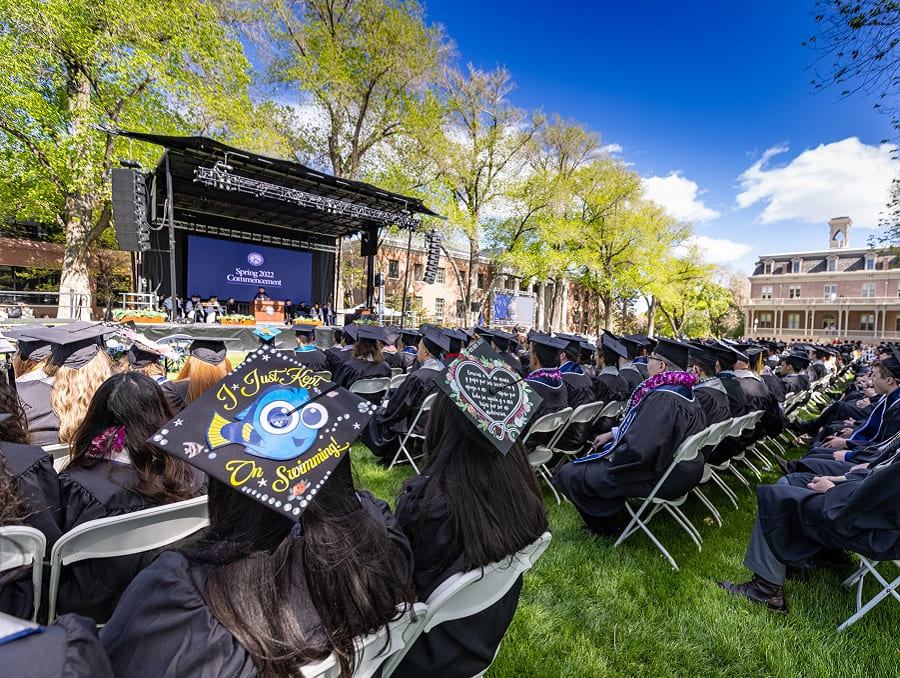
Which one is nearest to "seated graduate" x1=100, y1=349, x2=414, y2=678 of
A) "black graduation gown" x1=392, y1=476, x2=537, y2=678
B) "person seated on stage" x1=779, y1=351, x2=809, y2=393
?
"black graduation gown" x1=392, y1=476, x2=537, y2=678

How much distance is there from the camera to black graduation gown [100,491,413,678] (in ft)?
2.74

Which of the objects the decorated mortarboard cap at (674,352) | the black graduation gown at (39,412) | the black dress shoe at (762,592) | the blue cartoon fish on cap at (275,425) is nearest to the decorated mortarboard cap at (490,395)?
the blue cartoon fish on cap at (275,425)

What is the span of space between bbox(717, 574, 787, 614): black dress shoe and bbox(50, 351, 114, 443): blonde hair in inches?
170

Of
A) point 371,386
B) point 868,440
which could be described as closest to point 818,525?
point 868,440

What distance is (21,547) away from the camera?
1274 mm

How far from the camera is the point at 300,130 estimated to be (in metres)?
20.7

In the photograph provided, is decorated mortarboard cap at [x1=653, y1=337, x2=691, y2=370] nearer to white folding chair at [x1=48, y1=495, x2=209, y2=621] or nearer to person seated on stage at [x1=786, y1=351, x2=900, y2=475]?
person seated on stage at [x1=786, y1=351, x2=900, y2=475]

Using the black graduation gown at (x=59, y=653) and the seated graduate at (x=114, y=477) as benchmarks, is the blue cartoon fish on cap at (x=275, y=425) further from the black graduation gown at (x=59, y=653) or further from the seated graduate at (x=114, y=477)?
the seated graduate at (x=114, y=477)

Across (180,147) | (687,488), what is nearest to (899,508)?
(687,488)

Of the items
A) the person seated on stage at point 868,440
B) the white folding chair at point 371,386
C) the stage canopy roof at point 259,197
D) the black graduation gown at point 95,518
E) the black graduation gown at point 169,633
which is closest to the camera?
the black graduation gown at point 169,633

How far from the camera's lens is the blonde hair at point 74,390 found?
277 centimetres

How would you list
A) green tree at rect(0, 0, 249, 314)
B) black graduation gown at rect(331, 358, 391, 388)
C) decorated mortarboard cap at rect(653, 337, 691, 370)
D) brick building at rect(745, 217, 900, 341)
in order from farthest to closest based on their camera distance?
1. brick building at rect(745, 217, 900, 341)
2. green tree at rect(0, 0, 249, 314)
3. black graduation gown at rect(331, 358, 391, 388)
4. decorated mortarboard cap at rect(653, 337, 691, 370)

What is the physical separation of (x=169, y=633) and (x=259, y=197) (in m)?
16.3

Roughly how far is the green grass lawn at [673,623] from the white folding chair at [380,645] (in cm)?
122
